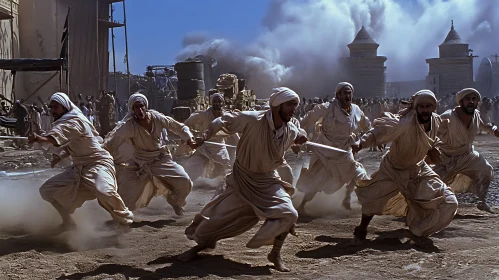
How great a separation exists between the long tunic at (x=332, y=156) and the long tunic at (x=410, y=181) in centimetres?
167

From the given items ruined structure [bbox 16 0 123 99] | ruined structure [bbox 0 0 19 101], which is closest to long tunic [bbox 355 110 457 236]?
ruined structure [bbox 0 0 19 101]

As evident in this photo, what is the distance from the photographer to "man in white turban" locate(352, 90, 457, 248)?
5.96 metres

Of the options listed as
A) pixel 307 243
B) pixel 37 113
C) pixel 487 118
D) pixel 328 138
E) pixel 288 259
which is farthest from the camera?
pixel 487 118

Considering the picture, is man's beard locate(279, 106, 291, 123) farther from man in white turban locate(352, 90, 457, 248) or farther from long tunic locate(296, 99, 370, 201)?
long tunic locate(296, 99, 370, 201)

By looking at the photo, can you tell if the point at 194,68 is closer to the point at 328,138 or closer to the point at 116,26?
the point at 116,26

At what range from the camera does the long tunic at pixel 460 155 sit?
26.0 ft

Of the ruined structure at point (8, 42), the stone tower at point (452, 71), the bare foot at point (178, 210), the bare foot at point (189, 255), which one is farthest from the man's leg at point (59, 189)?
the stone tower at point (452, 71)

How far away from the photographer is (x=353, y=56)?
46812 mm

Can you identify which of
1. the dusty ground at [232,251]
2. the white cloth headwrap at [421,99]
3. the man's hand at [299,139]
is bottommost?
the dusty ground at [232,251]

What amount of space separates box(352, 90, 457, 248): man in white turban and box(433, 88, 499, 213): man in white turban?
5.42 ft

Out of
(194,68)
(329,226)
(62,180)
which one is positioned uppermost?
(194,68)

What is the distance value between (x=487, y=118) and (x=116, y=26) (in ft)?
Result: 61.8

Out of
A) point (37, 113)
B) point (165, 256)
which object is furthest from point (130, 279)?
point (37, 113)

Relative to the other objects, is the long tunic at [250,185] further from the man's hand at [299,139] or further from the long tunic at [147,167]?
the long tunic at [147,167]
